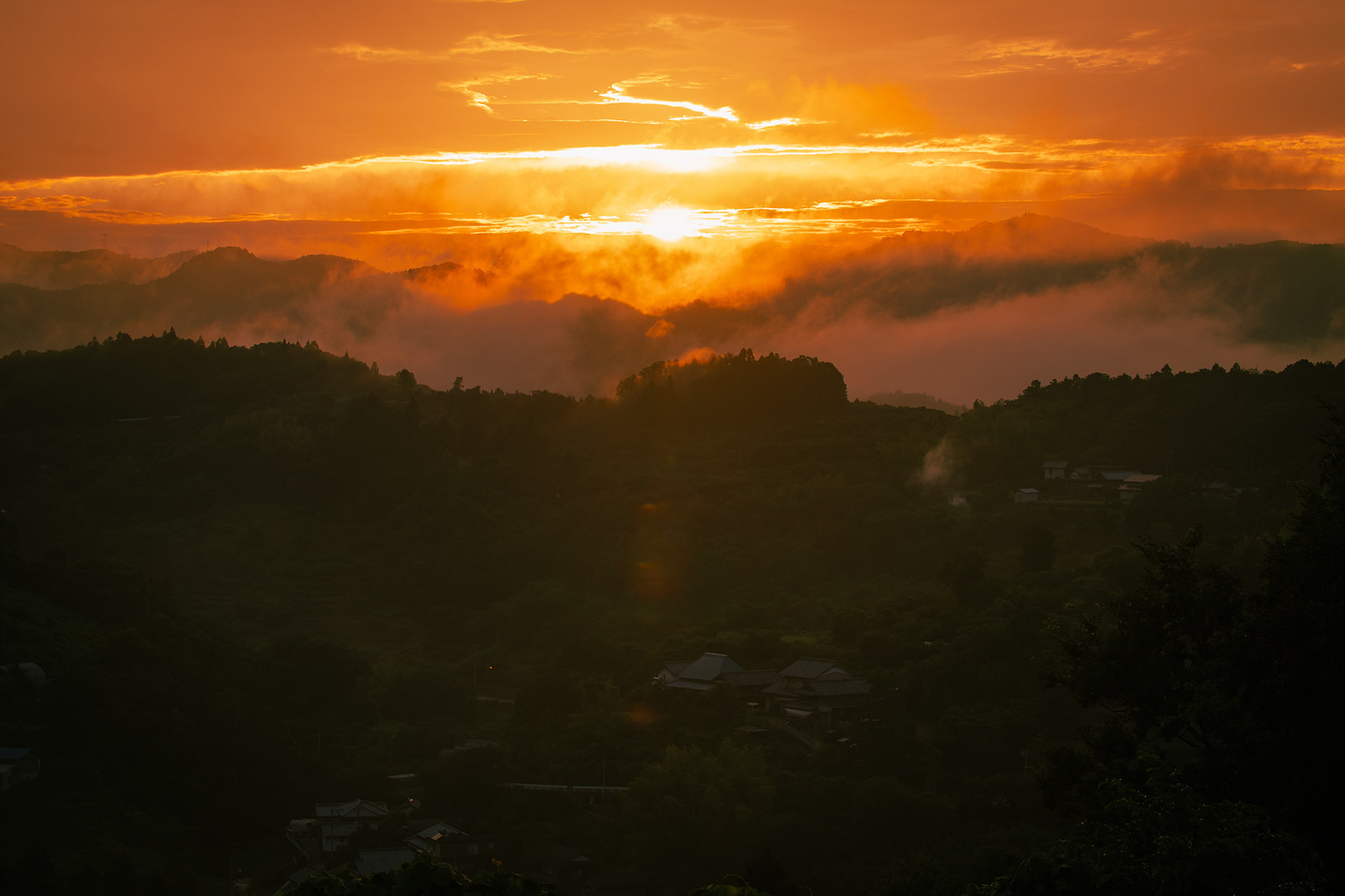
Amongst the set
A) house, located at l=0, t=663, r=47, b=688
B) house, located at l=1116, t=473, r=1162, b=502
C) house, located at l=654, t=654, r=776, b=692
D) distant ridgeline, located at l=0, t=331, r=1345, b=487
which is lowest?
house, located at l=654, t=654, r=776, b=692

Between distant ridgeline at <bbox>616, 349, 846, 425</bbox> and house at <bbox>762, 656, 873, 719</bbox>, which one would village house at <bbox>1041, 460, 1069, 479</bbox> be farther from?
house at <bbox>762, 656, 873, 719</bbox>

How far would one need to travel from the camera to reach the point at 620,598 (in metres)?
34.8

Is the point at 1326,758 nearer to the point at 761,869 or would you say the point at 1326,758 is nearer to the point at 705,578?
the point at 761,869

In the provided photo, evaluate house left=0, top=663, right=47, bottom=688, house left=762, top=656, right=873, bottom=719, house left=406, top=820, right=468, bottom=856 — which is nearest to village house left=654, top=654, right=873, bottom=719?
house left=762, top=656, right=873, bottom=719

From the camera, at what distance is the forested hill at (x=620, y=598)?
18688 millimetres

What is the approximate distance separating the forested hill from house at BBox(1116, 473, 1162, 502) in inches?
39.1

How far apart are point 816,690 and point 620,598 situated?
11143mm

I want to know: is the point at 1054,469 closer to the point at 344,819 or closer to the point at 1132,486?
the point at 1132,486

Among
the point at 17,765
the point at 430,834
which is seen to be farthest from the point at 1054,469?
the point at 17,765

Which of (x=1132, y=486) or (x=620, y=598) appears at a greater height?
(x=1132, y=486)

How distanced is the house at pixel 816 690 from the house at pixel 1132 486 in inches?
614

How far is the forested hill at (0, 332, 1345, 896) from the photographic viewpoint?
61.3 feet

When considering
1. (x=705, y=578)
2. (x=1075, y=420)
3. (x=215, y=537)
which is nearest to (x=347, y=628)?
(x=215, y=537)

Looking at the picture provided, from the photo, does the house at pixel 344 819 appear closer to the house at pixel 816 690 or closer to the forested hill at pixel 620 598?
the forested hill at pixel 620 598
